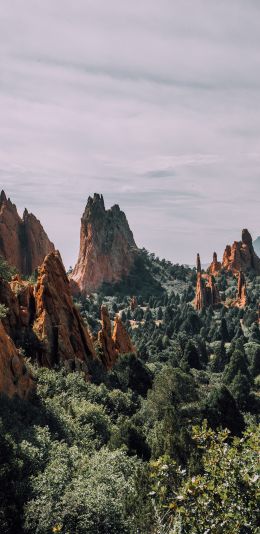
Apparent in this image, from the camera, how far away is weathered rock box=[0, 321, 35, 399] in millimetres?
38719

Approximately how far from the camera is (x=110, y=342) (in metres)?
65.3

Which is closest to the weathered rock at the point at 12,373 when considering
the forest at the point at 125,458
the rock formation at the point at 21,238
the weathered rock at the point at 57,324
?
the forest at the point at 125,458

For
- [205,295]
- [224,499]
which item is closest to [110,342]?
[224,499]

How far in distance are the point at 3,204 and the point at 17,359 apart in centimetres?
15446

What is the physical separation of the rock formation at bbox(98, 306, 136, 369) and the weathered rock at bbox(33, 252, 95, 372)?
483 centimetres

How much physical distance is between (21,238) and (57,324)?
5552 inches

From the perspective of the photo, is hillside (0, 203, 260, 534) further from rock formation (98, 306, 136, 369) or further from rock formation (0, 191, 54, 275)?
rock formation (0, 191, 54, 275)

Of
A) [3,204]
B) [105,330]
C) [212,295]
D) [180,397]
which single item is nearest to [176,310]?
[212,295]

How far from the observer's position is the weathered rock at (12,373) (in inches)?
1524

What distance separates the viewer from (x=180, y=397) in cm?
5150

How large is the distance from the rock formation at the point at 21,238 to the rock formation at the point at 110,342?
11502 centimetres

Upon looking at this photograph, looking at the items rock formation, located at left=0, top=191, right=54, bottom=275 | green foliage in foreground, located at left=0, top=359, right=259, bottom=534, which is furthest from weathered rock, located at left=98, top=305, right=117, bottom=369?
rock formation, located at left=0, top=191, right=54, bottom=275

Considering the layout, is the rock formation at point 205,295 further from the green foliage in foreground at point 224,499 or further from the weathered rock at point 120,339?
the green foliage in foreground at point 224,499

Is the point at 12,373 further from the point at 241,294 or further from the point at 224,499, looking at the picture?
the point at 241,294
